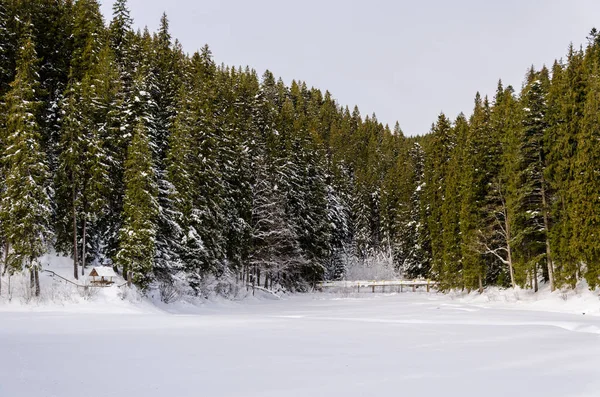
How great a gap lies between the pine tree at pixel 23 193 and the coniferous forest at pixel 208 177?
0.07 metres

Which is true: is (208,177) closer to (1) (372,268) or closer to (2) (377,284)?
(2) (377,284)

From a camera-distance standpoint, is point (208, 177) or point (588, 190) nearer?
point (588, 190)

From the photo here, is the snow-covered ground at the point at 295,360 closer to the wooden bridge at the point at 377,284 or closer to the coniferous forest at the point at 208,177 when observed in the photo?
the coniferous forest at the point at 208,177

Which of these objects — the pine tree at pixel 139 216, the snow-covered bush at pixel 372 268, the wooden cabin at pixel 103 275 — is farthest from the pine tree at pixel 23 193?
the snow-covered bush at pixel 372 268

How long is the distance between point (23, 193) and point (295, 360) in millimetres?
20571

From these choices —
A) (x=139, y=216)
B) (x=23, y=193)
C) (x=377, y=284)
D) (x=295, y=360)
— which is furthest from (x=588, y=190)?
(x=377, y=284)

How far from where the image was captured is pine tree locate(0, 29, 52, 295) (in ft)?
80.9

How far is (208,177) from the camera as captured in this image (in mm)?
34188

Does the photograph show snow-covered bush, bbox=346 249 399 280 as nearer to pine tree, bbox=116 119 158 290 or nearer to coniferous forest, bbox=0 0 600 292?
coniferous forest, bbox=0 0 600 292

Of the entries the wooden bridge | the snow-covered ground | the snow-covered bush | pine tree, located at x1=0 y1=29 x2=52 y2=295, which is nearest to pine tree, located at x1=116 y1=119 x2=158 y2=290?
pine tree, located at x1=0 y1=29 x2=52 y2=295

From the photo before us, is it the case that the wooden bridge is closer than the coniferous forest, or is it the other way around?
the coniferous forest

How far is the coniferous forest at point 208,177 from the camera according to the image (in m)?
26.9

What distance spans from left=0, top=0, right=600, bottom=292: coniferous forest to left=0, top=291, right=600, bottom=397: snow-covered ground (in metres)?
11.4

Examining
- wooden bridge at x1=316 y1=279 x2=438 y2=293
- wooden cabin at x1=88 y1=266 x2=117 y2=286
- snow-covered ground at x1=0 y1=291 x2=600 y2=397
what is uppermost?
wooden cabin at x1=88 y1=266 x2=117 y2=286
